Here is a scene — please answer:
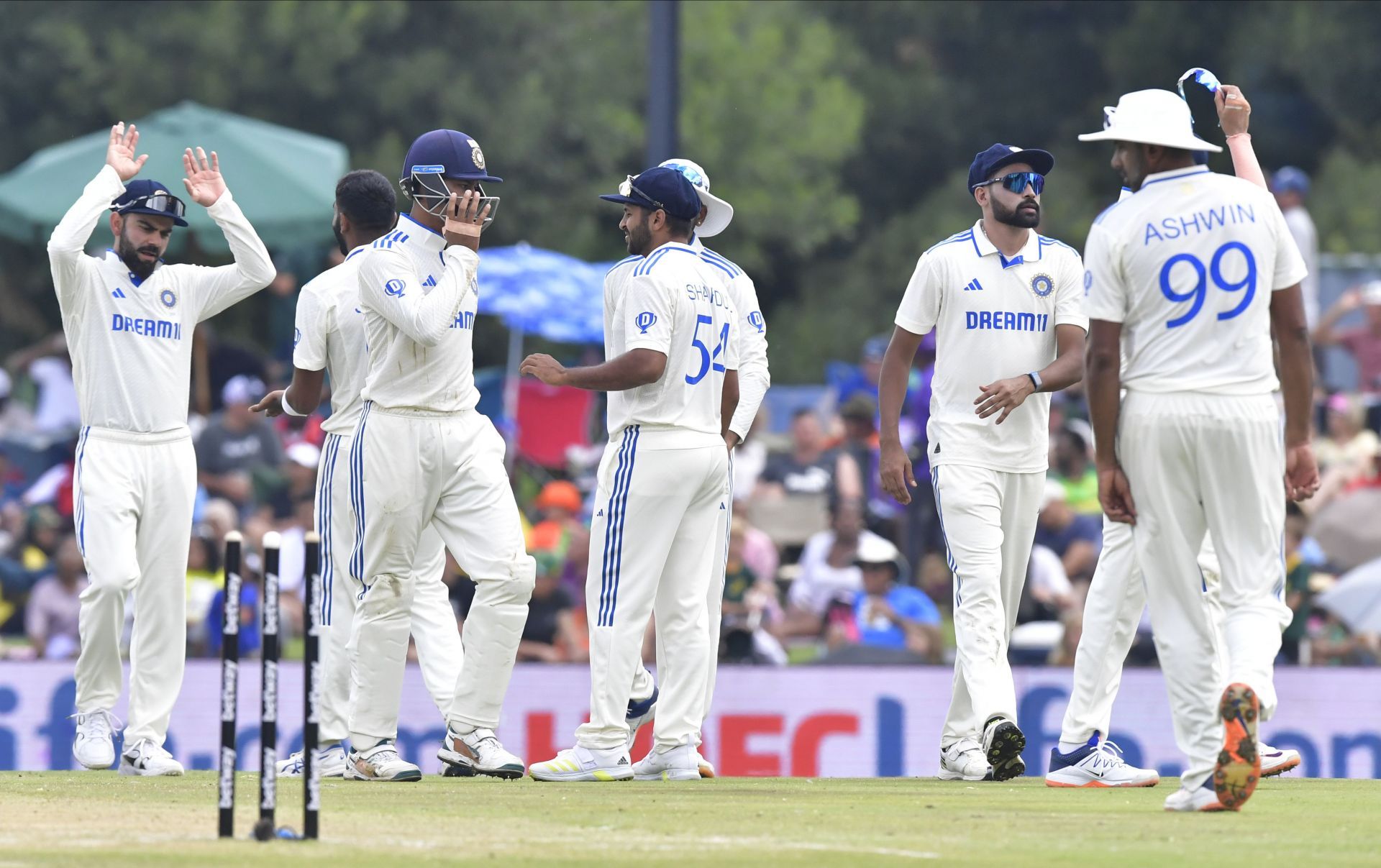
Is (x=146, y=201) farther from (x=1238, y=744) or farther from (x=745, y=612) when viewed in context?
(x=745, y=612)

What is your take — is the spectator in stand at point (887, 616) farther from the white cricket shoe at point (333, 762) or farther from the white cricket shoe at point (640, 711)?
the white cricket shoe at point (333, 762)

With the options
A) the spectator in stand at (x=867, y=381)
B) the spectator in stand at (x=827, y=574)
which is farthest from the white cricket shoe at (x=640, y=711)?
the spectator in stand at (x=867, y=381)

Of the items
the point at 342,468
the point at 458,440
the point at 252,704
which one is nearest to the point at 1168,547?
the point at 458,440

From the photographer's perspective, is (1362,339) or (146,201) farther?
(1362,339)

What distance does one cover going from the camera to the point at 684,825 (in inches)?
302

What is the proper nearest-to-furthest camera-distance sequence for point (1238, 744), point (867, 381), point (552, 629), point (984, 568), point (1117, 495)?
point (1238, 744) → point (1117, 495) → point (984, 568) → point (552, 629) → point (867, 381)

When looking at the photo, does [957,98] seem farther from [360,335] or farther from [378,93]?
[360,335]

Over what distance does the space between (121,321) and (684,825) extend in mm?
3797

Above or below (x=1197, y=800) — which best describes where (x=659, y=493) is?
above

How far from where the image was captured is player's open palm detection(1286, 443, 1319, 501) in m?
8.05

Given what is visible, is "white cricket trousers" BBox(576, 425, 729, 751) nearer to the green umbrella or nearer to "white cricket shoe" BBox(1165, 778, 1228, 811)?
"white cricket shoe" BBox(1165, 778, 1228, 811)

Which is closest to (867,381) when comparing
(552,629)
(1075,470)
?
(1075,470)

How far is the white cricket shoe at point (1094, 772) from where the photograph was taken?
946 centimetres

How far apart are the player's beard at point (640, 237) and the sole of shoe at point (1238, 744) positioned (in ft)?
11.0
